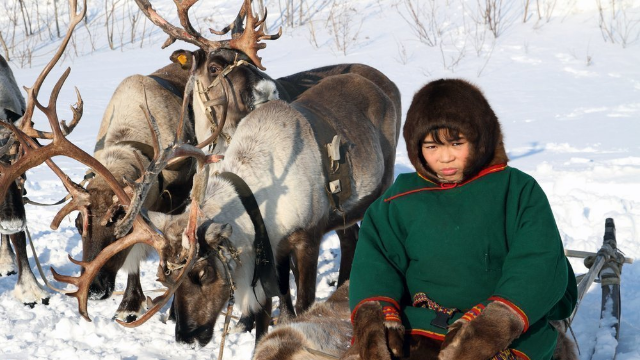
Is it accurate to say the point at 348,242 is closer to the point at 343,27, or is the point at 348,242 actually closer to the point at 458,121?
the point at 458,121

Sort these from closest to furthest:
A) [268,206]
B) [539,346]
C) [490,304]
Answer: [490,304] → [539,346] → [268,206]

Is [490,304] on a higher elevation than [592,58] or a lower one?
higher

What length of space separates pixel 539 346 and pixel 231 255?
6.77ft

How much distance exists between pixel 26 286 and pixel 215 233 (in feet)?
8.73

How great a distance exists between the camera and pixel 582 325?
4.53 m

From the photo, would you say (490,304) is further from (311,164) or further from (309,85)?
(309,85)

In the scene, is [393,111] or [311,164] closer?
[311,164]

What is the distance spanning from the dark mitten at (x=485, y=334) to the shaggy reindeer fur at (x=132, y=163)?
2.98 m

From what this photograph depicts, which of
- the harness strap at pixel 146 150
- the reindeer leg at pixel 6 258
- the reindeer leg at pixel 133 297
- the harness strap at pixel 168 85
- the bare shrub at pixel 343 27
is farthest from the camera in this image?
the bare shrub at pixel 343 27

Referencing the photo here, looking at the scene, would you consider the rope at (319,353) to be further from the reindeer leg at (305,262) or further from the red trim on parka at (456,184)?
the reindeer leg at (305,262)

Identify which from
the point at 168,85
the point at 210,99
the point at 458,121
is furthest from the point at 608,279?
the point at 168,85

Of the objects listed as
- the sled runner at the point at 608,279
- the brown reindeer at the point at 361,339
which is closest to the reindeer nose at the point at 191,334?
the brown reindeer at the point at 361,339

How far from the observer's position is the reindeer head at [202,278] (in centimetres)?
394

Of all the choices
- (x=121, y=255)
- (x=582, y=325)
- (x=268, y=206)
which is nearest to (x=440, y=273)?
(x=268, y=206)
